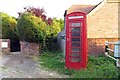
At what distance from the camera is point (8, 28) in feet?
63.5

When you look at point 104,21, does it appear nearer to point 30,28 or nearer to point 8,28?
point 30,28

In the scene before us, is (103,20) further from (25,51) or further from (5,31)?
(5,31)

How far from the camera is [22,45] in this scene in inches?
695

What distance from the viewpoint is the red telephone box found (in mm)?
11203

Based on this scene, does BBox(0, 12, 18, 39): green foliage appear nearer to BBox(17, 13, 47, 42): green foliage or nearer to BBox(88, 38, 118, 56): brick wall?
BBox(17, 13, 47, 42): green foliage

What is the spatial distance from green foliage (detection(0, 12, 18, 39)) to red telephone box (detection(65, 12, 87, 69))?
8.48 metres

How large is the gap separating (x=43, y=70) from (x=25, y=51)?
22.1 ft

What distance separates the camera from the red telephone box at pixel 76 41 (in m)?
11.2

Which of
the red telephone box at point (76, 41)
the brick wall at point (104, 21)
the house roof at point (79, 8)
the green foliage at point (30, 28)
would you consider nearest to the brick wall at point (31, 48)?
the green foliage at point (30, 28)

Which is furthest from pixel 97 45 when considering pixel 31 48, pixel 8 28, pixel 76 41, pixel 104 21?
pixel 8 28

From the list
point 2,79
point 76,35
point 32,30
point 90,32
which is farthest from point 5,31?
point 2,79

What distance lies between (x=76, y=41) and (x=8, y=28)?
902 cm

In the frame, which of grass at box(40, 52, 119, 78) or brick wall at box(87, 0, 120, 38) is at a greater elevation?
brick wall at box(87, 0, 120, 38)

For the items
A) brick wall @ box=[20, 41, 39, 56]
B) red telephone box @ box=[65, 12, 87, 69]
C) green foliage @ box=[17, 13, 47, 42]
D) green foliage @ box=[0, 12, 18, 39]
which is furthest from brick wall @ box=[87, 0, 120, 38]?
green foliage @ box=[0, 12, 18, 39]
